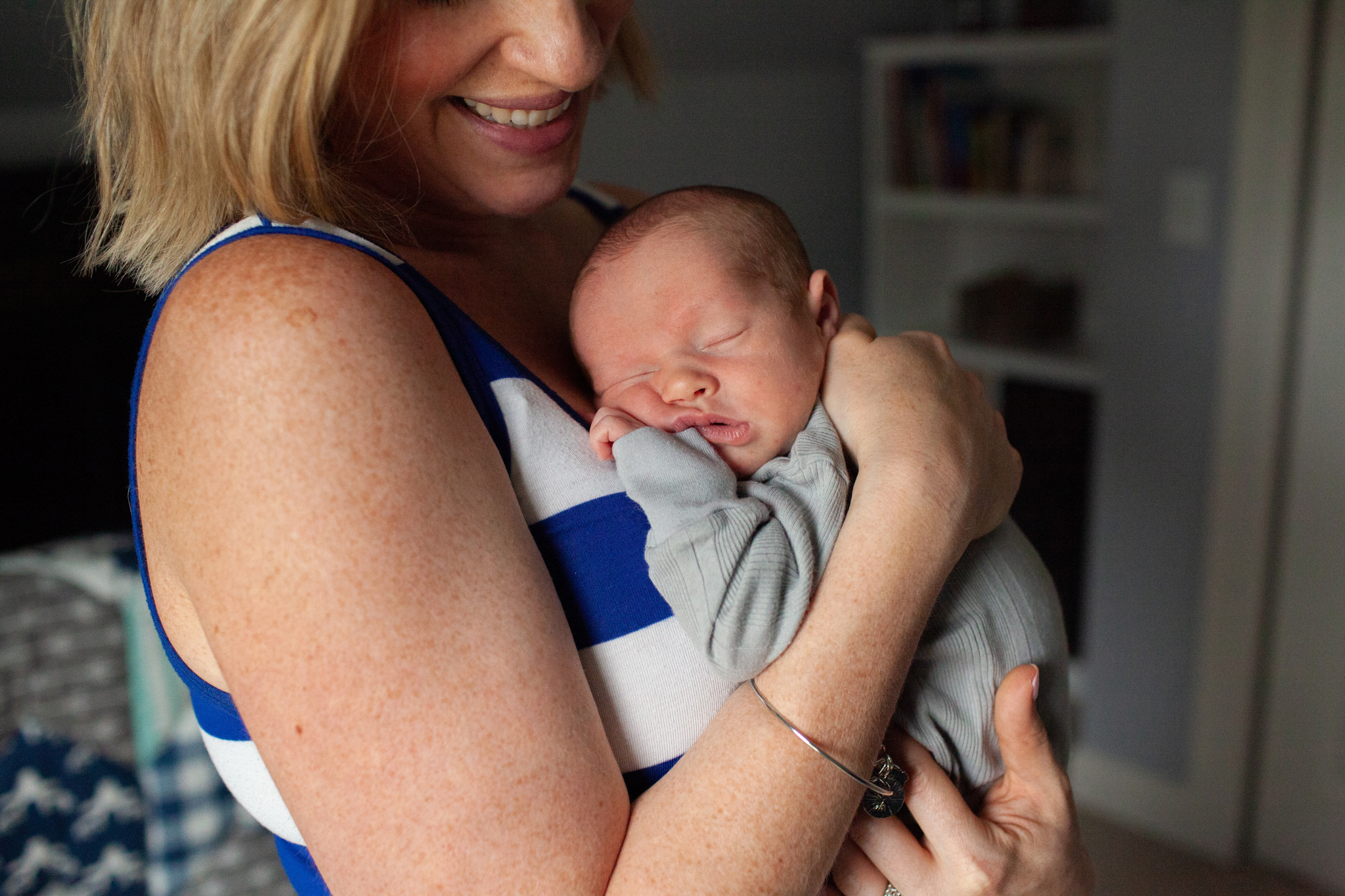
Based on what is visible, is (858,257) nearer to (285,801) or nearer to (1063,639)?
(1063,639)

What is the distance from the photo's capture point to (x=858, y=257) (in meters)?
3.74

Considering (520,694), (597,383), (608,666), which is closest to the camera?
(520,694)

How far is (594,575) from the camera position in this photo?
2.42ft

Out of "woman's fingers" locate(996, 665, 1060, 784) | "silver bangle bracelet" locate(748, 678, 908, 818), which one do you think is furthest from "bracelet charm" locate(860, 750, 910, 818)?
"woman's fingers" locate(996, 665, 1060, 784)

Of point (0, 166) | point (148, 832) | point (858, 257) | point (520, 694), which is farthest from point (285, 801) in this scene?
point (858, 257)

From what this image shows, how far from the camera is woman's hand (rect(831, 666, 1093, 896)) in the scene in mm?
839

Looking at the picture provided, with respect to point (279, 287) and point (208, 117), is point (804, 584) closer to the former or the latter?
point (279, 287)

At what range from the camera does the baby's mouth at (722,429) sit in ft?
2.83

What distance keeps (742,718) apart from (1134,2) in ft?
7.52

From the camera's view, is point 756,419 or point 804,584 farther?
point 756,419

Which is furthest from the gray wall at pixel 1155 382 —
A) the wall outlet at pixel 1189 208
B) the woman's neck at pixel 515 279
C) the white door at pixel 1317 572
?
the woman's neck at pixel 515 279

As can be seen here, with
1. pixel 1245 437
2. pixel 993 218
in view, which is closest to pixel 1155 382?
pixel 1245 437

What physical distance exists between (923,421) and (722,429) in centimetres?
17

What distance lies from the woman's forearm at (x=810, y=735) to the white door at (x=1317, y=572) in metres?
1.93
